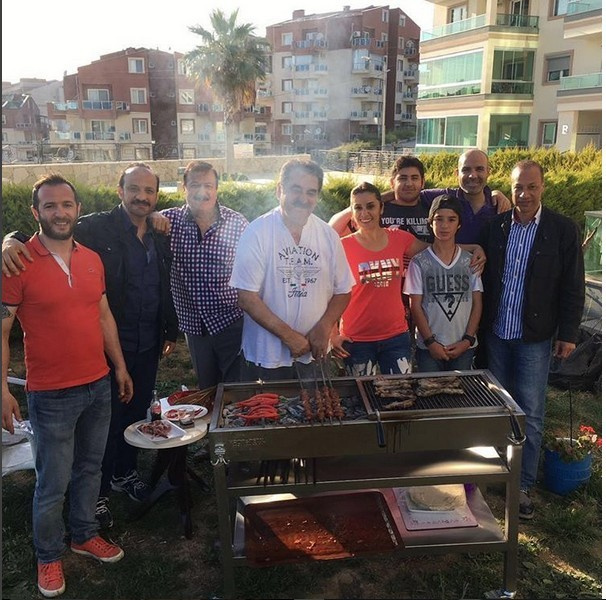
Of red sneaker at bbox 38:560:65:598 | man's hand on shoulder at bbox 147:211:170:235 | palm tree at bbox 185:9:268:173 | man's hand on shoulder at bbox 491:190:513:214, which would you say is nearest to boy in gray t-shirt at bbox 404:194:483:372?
man's hand on shoulder at bbox 491:190:513:214

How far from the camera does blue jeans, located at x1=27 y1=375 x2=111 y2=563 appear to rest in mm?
2338

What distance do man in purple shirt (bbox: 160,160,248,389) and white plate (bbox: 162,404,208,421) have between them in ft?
1.31

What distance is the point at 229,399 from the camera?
263 centimetres

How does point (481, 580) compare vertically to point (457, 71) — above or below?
below

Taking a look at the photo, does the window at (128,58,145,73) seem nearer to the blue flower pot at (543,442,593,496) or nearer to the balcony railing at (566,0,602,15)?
the balcony railing at (566,0,602,15)

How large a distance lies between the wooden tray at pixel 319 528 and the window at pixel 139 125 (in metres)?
32.9

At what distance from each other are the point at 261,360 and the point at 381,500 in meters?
0.91

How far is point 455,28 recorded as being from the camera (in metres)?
23.5

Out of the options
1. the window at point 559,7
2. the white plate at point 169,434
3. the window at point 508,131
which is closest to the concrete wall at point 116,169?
the window at point 508,131

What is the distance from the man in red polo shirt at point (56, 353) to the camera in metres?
2.24

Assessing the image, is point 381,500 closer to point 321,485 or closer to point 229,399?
point 321,485

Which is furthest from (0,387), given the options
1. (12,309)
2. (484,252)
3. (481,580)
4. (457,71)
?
(457,71)

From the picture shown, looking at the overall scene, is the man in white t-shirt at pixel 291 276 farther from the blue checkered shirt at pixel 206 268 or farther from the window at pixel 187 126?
the window at pixel 187 126

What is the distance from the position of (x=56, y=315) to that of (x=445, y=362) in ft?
6.84
